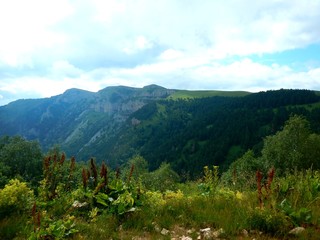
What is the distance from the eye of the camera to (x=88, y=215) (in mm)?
6859

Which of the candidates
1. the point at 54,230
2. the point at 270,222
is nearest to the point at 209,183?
the point at 270,222

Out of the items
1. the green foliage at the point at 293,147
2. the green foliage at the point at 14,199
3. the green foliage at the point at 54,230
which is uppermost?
the green foliage at the point at 14,199

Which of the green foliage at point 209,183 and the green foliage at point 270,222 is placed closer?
the green foliage at point 270,222

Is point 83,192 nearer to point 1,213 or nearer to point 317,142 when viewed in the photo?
point 1,213

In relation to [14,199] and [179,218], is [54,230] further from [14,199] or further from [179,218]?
[179,218]

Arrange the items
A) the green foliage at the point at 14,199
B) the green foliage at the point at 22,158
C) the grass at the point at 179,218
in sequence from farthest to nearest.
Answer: the green foliage at the point at 22,158, the green foliage at the point at 14,199, the grass at the point at 179,218

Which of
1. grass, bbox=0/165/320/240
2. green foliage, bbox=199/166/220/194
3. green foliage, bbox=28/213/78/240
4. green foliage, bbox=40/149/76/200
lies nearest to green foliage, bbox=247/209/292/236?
grass, bbox=0/165/320/240

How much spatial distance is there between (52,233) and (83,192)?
2067 millimetres

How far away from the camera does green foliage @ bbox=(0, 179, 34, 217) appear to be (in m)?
6.71

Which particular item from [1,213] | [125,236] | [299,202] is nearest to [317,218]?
[299,202]

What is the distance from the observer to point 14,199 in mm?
6781

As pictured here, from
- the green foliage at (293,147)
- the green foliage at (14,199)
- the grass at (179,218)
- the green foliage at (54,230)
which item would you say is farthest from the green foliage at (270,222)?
the green foliage at (293,147)

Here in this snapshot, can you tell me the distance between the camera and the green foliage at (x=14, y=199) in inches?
264

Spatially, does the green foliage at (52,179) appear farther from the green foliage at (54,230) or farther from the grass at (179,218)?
the green foliage at (54,230)
